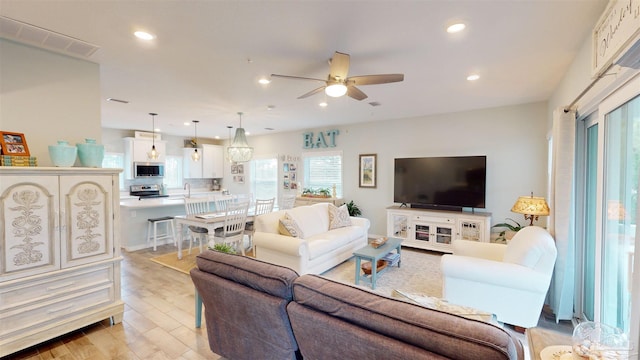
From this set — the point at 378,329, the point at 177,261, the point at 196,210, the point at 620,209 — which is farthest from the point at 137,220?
the point at 620,209

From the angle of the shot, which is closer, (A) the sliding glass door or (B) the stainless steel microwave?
(A) the sliding glass door

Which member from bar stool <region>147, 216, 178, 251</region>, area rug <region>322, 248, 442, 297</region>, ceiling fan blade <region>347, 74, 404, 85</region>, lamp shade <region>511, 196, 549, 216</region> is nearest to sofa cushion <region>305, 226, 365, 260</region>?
area rug <region>322, 248, 442, 297</region>

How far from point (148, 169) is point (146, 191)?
0.60 meters

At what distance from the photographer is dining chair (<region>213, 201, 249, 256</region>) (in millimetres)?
4301

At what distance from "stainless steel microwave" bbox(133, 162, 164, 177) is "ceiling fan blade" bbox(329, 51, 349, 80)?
22.1 feet

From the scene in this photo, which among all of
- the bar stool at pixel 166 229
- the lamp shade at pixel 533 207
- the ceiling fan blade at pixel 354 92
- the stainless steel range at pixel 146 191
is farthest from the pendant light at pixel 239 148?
the lamp shade at pixel 533 207

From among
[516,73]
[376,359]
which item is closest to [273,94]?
[516,73]

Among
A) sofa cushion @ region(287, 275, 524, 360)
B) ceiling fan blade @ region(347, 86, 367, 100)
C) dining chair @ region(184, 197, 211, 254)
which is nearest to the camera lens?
sofa cushion @ region(287, 275, 524, 360)

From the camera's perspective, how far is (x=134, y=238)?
5.11 metres

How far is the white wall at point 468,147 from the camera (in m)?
4.54

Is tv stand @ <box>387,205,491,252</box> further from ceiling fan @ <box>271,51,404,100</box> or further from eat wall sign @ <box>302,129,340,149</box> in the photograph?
ceiling fan @ <box>271,51,404,100</box>

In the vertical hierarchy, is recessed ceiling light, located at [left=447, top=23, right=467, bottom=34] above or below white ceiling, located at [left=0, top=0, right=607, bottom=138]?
below

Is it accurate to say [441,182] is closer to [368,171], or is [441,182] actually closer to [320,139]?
[368,171]

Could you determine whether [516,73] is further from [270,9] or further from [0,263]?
[0,263]
